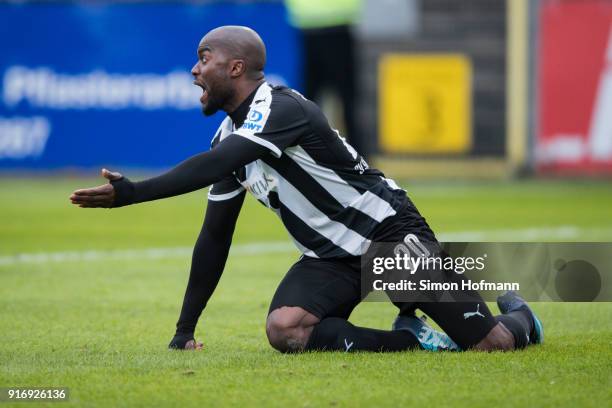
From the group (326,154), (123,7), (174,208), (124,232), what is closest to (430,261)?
(326,154)

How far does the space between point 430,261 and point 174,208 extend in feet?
31.8

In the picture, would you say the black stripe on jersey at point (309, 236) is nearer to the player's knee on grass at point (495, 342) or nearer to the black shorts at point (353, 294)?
the black shorts at point (353, 294)

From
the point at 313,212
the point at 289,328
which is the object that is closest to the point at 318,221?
the point at 313,212

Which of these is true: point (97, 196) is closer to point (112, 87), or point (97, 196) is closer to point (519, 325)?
point (519, 325)

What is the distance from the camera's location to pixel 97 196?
540 centimetres

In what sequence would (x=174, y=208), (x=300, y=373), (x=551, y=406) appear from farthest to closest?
1. (x=174, y=208)
2. (x=300, y=373)
3. (x=551, y=406)

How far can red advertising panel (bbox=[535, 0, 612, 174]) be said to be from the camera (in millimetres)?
17609

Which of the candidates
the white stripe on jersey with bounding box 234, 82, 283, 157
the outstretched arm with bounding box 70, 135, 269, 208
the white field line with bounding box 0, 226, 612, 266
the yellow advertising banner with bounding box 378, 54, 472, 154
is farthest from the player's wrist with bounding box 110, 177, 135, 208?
the yellow advertising banner with bounding box 378, 54, 472, 154

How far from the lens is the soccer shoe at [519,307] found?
625cm

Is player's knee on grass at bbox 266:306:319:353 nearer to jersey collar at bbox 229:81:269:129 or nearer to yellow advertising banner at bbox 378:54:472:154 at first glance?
jersey collar at bbox 229:81:269:129

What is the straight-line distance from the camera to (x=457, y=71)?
18578 millimetres

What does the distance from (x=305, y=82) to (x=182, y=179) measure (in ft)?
41.1

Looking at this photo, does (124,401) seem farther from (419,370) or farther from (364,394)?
(419,370)

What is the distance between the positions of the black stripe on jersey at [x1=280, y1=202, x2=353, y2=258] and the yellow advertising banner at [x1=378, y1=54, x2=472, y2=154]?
12345mm
